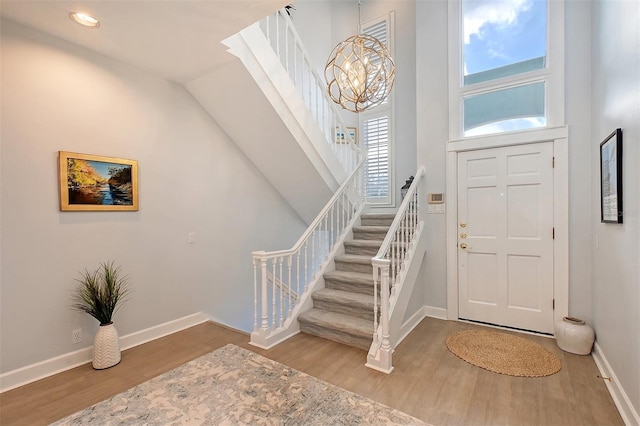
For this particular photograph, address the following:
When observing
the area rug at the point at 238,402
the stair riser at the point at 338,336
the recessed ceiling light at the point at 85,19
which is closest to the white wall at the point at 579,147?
the stair riser at the point at 338,336

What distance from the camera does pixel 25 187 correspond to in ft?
7.55

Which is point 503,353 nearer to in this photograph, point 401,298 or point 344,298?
point 401,298

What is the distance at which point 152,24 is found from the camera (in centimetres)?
226

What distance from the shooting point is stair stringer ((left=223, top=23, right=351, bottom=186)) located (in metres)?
2.84

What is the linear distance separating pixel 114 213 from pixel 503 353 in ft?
12.8

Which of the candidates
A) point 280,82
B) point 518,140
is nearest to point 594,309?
point 518,140

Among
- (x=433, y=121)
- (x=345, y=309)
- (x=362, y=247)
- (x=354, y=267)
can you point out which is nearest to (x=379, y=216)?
(x=362, y=247)

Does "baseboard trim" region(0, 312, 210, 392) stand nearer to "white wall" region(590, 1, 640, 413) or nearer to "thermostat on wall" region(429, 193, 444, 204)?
"thermostat on wall" region(429, 193, 444, 204)

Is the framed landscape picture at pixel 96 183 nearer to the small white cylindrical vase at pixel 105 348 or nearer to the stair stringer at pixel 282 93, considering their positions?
the small white cylindrical vase at pixel 105 348

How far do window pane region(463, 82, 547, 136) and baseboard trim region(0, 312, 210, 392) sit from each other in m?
4.10

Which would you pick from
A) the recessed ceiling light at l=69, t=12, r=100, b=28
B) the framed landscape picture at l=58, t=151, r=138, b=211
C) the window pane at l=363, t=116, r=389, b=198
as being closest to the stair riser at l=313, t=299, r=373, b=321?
the framed landscape picture at l=58, t=151, r=138, b=211

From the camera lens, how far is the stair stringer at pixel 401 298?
2451mm

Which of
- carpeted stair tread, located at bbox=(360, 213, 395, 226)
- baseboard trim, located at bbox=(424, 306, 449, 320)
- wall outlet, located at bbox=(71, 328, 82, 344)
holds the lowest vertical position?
baseboard trim, located at bbox=(424, 306, 449, 320)

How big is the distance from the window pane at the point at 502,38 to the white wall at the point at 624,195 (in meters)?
0.48
